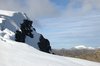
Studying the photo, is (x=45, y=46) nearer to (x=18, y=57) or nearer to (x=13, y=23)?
(x=13, y=23)

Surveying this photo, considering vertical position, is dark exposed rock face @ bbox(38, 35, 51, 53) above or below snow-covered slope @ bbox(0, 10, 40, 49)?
below

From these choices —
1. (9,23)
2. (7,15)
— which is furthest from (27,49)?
(7,15)

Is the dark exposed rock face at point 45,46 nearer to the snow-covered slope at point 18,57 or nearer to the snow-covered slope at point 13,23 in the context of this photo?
the snow-covered slope at point 13,23

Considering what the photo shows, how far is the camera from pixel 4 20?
136625 mm

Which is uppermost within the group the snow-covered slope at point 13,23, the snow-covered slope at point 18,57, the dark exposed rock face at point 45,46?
the snow-covered slope at point 13,23

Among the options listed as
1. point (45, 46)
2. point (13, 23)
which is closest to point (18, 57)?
point (45, 46)

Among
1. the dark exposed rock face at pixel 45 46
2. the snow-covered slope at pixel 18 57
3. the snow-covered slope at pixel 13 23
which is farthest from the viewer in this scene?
the snow-covered slope at pixel 13 23

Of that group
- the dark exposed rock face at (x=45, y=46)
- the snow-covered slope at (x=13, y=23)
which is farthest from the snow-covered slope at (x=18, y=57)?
the snow-covered slope at (x=13, y=23)

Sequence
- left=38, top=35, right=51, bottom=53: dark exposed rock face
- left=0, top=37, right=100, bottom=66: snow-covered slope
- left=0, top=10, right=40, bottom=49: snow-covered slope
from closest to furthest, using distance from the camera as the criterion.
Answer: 1. left=0, top=37, right=100, bottom=66: snow-covered slope
2. left=38, top=35, right=51, bottom=53: dark exposed rock face
3. left=0, top=10, right=40, bottom=49: snow-covered slope

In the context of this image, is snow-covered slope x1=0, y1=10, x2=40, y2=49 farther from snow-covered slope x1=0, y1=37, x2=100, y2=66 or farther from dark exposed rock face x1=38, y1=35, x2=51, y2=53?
snow-covered slope x1=0, y1=37, x2=100, y2=66

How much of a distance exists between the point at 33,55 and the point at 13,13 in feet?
434

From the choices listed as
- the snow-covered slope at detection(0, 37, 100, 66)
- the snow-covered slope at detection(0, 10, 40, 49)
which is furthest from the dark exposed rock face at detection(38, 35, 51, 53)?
the snow-covered slope at detection(0, 37, 100, 66)

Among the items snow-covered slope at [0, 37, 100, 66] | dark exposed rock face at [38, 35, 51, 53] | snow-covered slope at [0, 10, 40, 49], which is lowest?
snow-covered slope at [0, 37, 100, 66]

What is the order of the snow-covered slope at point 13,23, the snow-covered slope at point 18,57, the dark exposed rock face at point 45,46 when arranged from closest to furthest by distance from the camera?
1. the snow-covered slope at point 18,57
2. the dark exposed rock face at point 45,46
3. the snow-covered slope at point 13,23
